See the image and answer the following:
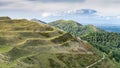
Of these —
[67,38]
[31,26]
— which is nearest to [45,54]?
[67,38]

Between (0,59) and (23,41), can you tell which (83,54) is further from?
(0,59)

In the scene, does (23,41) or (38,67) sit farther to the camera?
(23,41)

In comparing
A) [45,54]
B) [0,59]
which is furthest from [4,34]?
[0,59]

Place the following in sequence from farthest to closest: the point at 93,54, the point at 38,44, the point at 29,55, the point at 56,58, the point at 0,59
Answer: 1. the point at 93,54
2. the point at 38,44
3. the point at 56,58
4. the point at 29,55
5. the point at 0,59

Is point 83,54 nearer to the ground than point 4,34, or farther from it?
nearer to the ground

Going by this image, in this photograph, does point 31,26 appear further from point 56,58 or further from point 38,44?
point 56,58

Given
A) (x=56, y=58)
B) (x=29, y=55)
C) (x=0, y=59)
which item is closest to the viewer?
(x=0, y=59)
